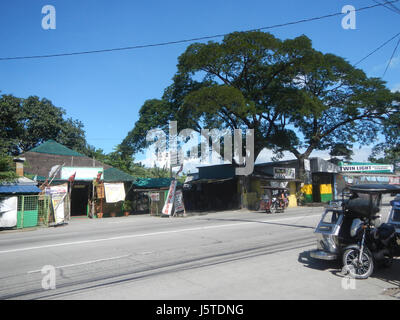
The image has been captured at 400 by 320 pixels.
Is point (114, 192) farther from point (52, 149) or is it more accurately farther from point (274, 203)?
point (274, 203)

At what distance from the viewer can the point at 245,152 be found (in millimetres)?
29406

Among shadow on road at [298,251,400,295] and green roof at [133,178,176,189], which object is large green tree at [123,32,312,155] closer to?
green roof at [133,178,176,189]

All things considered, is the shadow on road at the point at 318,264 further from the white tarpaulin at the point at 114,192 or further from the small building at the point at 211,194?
the small building at the point at 211,194

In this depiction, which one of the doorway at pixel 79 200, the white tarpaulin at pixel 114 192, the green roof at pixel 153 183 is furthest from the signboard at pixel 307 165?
the doorway at pixel 79 200

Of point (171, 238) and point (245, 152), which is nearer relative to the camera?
point (171, 238)

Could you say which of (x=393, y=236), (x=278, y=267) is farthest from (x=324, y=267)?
(x=393, y=236)

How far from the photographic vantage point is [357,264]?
6391 millimetres

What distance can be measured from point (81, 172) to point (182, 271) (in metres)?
18.7

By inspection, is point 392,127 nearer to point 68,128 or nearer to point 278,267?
point 278,267

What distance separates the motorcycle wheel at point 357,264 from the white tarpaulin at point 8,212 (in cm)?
1685

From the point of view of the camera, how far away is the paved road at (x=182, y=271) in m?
5.66

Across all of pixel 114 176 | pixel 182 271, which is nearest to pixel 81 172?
pixel 114 176

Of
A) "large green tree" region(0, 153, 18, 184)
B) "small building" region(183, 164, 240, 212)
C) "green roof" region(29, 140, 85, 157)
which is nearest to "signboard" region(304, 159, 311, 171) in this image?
"small building" region(183, 164, 240, 212)
